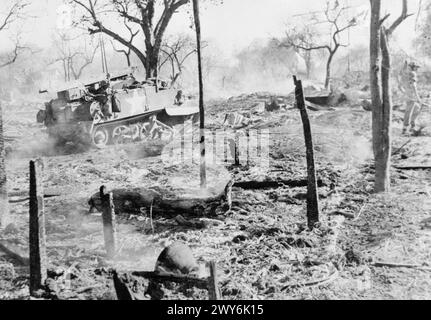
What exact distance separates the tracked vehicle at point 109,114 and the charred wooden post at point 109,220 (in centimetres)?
901

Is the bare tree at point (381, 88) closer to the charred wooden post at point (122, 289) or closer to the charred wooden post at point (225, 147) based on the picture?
the charred wooden post at point (225, 147)

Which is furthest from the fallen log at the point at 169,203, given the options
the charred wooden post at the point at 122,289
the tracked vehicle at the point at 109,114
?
the tracked vehicle at the point at 109,114

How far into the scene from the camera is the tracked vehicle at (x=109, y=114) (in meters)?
14.9

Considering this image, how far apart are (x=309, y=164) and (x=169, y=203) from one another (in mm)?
2593

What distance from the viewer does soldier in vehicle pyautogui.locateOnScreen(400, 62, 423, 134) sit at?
13.7 metres

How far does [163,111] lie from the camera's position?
1695cm

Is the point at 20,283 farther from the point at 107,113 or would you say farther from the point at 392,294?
the point at 107,113

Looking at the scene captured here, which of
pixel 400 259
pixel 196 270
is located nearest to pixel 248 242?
pixel 196 270

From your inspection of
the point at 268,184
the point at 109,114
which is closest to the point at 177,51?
the point at 109,114

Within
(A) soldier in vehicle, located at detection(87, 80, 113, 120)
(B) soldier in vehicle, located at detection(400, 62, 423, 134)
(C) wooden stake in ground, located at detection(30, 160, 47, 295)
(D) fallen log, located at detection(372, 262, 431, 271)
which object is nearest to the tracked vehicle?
(A) soldier in vehicle, located at detection(87, 80, 113, 120)

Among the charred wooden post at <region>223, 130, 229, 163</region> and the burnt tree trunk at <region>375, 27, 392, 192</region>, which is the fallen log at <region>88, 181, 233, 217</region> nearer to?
the burnt tree trunk at <region>375, 27, 392, 192</region>

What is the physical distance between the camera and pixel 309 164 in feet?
22.9

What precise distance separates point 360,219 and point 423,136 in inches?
297

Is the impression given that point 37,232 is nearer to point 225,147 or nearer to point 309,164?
point 309,164
